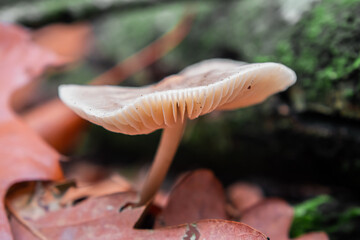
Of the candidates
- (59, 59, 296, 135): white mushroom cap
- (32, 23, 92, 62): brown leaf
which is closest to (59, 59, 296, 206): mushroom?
(59, 59, 296, 135): white mushroom cap

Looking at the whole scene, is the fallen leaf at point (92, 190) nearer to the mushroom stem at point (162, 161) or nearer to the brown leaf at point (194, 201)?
the mushroom stem at point (162, 161)

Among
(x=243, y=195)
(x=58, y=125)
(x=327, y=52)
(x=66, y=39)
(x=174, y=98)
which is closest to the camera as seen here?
(x=174, y=98)

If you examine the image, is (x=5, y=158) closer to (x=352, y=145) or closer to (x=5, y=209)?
(x=5, y=209)

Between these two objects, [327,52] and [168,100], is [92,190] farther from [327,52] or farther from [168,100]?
[327,52]

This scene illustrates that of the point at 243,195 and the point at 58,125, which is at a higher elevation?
the point at 58,125

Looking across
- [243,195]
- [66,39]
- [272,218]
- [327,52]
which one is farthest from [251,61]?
[66,39]

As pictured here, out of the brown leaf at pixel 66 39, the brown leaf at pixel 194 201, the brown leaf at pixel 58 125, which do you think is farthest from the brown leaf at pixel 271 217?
the brown leaf at pixel 66 39

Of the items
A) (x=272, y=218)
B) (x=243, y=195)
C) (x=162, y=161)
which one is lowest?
(x=243, y=195)

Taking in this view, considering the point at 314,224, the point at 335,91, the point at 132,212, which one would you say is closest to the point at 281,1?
the point at 335,91
